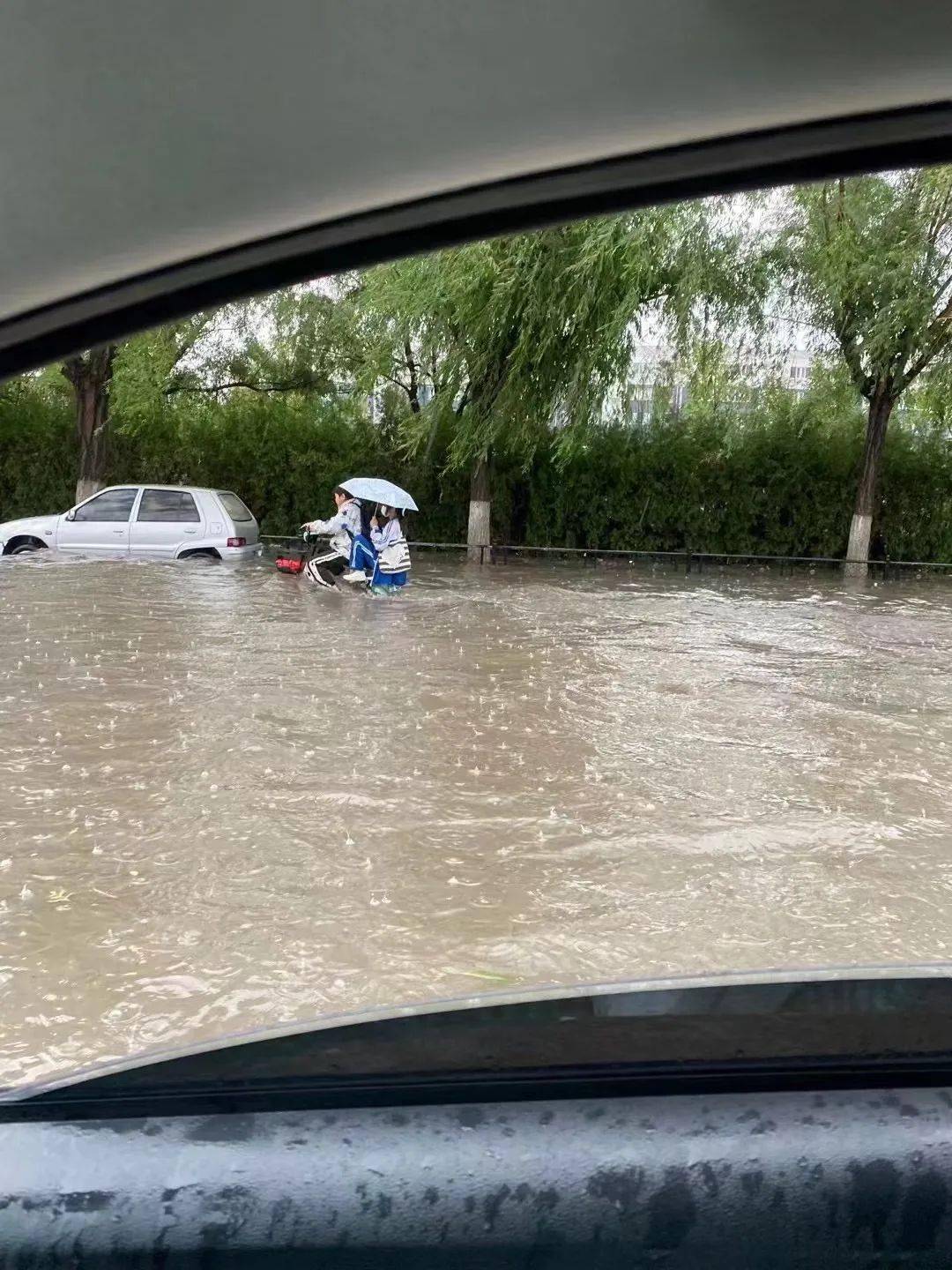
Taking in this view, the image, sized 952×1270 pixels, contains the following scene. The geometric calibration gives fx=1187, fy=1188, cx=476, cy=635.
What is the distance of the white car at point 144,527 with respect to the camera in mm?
16141

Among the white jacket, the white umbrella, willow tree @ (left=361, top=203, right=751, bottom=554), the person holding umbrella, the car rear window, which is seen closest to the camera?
the white umbrella

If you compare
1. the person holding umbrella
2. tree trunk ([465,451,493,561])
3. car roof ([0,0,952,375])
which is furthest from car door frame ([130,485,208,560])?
car roof ([0,0,952,375])

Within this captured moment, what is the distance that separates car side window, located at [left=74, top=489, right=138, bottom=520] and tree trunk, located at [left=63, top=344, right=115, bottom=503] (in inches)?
139

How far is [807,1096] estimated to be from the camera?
3.82 feet

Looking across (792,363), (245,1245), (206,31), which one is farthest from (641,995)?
(792,363)

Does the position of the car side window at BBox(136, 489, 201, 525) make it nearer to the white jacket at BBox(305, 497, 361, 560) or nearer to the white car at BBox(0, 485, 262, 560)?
the white car at BBox(0, 485, 262, 560)

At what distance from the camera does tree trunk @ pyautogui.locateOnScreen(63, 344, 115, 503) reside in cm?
1905

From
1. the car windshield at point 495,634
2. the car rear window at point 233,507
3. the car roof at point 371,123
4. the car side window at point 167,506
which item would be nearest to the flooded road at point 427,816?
the car windshield at point 495,634

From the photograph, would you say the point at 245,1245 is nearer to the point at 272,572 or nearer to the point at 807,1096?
the point at 807,1096

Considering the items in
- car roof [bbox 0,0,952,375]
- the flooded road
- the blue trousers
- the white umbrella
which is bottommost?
the flooded road

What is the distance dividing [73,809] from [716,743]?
4.12 m

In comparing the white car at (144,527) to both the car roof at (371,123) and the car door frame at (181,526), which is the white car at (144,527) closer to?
the car door frame at (181,526)

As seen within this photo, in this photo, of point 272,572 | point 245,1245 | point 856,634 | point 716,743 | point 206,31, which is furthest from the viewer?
point 272,572

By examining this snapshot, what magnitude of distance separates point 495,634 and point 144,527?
238 inches
